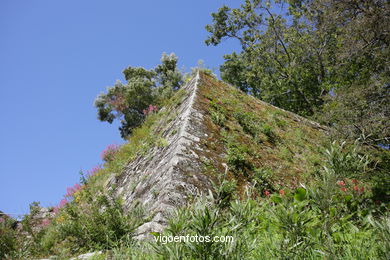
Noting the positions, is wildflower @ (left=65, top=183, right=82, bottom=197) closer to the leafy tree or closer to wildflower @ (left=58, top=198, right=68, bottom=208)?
wildflower @ (left=58, top=198, right=68, bottom=208)

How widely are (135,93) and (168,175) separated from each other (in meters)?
15.5

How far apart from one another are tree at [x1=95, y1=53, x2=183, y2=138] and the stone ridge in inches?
439

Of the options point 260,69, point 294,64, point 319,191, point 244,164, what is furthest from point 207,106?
point 260,69

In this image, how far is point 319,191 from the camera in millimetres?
1917

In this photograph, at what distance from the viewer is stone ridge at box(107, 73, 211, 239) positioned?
12.6ft

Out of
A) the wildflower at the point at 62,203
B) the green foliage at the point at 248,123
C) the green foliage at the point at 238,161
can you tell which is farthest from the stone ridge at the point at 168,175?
the wildflower at the point at 62,203

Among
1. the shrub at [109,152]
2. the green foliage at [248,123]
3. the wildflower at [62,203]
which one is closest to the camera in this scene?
the green foliage at [248,123]

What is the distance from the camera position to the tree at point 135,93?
19.1 m

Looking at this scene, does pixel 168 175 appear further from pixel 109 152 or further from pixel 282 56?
pixel 282 56

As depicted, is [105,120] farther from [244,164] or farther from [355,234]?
[355,234]

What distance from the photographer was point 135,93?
1897 cm

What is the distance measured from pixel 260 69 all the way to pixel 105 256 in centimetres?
1919

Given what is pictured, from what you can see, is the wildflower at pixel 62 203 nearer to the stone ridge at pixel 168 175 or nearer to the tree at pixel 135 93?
the stone ridge at pixel 168 175

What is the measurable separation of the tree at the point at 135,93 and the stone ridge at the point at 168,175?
11148 millimetres
